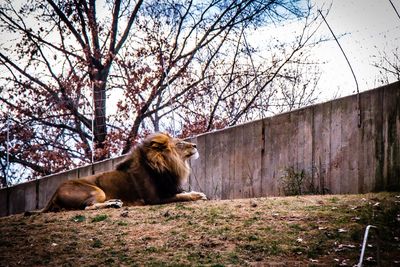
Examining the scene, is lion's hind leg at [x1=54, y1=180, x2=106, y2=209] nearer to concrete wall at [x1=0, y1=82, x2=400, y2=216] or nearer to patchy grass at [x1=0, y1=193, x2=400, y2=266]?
patchy grass at [x1=0, y1=193, x2=400, y2=266]

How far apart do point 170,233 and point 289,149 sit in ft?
13.2

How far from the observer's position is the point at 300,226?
6.83 metres

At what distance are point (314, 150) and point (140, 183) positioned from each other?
310 cm

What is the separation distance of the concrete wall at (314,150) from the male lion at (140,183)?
139 cm

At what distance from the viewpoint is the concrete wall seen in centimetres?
855

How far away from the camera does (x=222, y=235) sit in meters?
6.71

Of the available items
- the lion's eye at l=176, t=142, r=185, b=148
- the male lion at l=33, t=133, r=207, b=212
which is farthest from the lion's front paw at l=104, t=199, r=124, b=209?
the lion's eye at l=176, t=142, r=185, b=148

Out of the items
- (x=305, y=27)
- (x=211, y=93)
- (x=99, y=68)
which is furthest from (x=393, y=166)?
(x=99, y=68)

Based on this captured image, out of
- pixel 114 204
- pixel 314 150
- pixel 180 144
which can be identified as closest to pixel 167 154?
pixel 180 144

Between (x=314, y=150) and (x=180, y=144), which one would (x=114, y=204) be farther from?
(x=314, y=150)

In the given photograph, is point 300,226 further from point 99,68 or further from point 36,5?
point 36,5

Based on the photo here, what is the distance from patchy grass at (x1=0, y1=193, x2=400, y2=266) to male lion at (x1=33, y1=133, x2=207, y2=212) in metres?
1.42

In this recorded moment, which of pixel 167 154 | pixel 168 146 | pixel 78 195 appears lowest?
pixel 78 195

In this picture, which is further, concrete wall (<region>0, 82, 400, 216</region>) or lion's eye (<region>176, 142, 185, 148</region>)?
lion's eye (<region>176, 142, 185, 148</region>)
